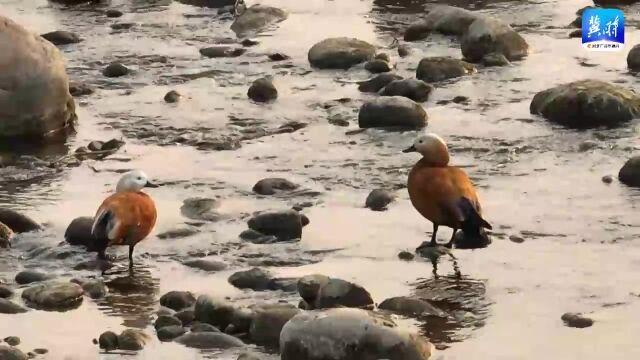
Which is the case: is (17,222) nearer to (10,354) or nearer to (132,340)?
(132,340)

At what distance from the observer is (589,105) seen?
1436 cm

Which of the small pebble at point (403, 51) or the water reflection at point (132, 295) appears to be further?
the small pebble at point (403, 51)

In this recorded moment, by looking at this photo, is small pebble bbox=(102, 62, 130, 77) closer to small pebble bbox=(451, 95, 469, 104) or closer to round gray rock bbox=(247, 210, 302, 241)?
small pebble bbox=(451, 95, 469, 104)

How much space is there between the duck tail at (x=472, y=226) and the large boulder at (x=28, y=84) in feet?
15.8

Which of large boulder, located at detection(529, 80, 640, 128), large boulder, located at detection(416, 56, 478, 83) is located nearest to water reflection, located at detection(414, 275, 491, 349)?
large boulder, located at detection(529, 80, 640, 128)

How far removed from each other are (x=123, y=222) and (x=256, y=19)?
31.4 ft

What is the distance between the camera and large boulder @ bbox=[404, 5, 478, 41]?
1861 centimetres

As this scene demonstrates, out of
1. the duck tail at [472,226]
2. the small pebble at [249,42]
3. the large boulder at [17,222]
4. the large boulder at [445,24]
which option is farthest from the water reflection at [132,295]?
the large boulder at [445,24]

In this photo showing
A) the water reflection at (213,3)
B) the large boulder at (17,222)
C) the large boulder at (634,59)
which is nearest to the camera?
the large boulder at (17,222)

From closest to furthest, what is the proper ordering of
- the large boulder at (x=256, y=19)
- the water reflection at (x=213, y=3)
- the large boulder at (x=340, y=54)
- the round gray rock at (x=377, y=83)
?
the round gray rock at (x=377, y=83), the large boulder at (x=340, y=54), the large boulder at (x=256, y=19), the water reflection at (x=213, y=3)

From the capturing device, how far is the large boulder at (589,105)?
47.0ft

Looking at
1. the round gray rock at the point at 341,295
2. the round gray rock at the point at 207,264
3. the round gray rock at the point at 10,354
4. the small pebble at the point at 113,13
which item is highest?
the round gray rock at the point at 10,354

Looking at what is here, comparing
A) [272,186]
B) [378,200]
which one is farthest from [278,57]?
[378,200]

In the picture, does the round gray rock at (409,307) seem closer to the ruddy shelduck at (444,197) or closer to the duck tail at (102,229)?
the ruddy shelduck at (444,197)
